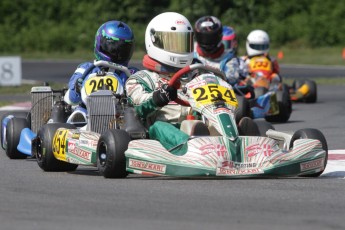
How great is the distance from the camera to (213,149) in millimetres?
8125

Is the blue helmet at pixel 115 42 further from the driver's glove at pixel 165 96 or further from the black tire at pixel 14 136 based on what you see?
the driver's glove at pixel 165 96

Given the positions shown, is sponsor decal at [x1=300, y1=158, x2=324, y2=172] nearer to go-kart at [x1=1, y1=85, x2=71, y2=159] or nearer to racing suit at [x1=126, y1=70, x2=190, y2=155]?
racing suit at [x1=126, y1=70, x2=190, y2=155]

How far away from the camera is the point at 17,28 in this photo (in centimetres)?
4150

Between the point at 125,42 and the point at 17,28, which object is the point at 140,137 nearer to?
the point at 125,42

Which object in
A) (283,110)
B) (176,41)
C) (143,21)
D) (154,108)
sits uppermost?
(176,41)

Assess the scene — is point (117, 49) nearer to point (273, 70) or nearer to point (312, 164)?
point (312, 164)

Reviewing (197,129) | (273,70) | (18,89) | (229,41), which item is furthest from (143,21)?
(197,129)

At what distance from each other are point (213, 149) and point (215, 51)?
7.70m

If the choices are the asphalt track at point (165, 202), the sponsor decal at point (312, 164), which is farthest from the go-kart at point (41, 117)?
the sponsor decal at point (312, 164)

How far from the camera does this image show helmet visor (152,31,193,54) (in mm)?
9289

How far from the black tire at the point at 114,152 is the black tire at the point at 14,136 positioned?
2219 millimetres

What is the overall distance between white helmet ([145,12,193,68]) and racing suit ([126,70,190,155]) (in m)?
0.17

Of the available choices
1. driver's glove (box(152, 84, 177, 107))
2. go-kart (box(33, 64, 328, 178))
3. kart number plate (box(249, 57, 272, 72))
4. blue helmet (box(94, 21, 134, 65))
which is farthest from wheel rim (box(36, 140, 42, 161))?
kart number plate (box(249, 57, 272, 72))

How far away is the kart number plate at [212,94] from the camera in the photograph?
8.55 m
